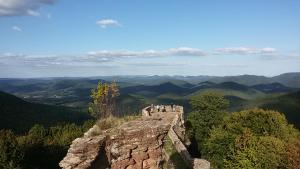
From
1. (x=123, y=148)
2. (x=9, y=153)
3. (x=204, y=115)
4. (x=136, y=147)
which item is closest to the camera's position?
(x=123, y=148)

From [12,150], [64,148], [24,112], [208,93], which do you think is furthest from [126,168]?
[24,112]

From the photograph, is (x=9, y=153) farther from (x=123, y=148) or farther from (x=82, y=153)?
(x=123, y=148)

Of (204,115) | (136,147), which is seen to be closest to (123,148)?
(136,147)

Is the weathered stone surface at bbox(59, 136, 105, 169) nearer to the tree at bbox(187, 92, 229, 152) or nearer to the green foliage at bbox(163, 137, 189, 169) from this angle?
the green foliage at bbox(163, 137, 189, 169)

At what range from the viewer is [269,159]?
50688 millimetres

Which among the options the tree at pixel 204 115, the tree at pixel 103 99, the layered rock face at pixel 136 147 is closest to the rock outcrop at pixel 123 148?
the layered rock face at pixel 136 147

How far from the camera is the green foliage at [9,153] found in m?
45.6

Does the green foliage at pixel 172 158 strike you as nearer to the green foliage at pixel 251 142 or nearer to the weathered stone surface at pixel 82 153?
the weathered stone surface at pixel 82 153

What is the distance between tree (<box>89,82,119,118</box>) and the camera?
128 ft

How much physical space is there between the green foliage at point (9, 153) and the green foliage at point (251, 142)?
3063 centimetres

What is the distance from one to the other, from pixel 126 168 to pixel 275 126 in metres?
43.5

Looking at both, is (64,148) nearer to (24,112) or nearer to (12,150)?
(12,150)

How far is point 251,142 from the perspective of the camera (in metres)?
54.0

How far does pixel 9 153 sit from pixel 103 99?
15932 millimetres
